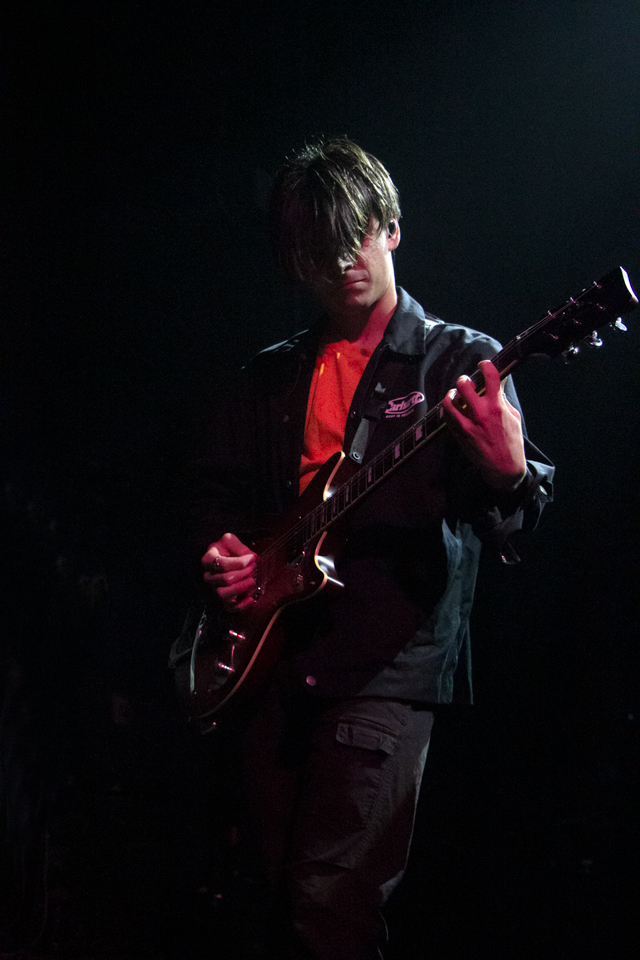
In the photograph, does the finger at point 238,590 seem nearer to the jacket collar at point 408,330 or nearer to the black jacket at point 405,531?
the black jacket at point 405,531

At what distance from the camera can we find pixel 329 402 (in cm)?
189

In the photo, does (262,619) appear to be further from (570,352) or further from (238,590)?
(570,352)

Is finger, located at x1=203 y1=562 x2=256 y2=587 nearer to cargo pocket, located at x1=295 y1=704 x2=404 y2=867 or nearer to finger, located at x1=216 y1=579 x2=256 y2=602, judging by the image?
finger, located at x1=216 y1=579 x2=256 y2=602

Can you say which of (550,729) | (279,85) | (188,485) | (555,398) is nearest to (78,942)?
(188,485)

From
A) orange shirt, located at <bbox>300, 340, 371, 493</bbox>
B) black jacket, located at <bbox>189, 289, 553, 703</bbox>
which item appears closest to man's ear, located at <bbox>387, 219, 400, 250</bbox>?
black jacket, located at <bbox>189, 289, 553, 703</bbox>

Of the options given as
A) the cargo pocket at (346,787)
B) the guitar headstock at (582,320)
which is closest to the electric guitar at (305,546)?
the guitar headstock at (582,320)

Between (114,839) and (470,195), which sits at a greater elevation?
(470,195)

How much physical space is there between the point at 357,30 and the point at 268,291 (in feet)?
3.18

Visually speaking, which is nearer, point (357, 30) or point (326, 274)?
point (326, 274)

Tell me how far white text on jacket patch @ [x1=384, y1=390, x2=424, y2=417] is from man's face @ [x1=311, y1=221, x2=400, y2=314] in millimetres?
358

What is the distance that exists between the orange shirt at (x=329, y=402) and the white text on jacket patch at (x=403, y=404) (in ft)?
0.51

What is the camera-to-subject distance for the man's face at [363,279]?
6.05 ft

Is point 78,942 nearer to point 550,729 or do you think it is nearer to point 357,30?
point 550,729

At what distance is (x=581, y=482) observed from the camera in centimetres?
201
